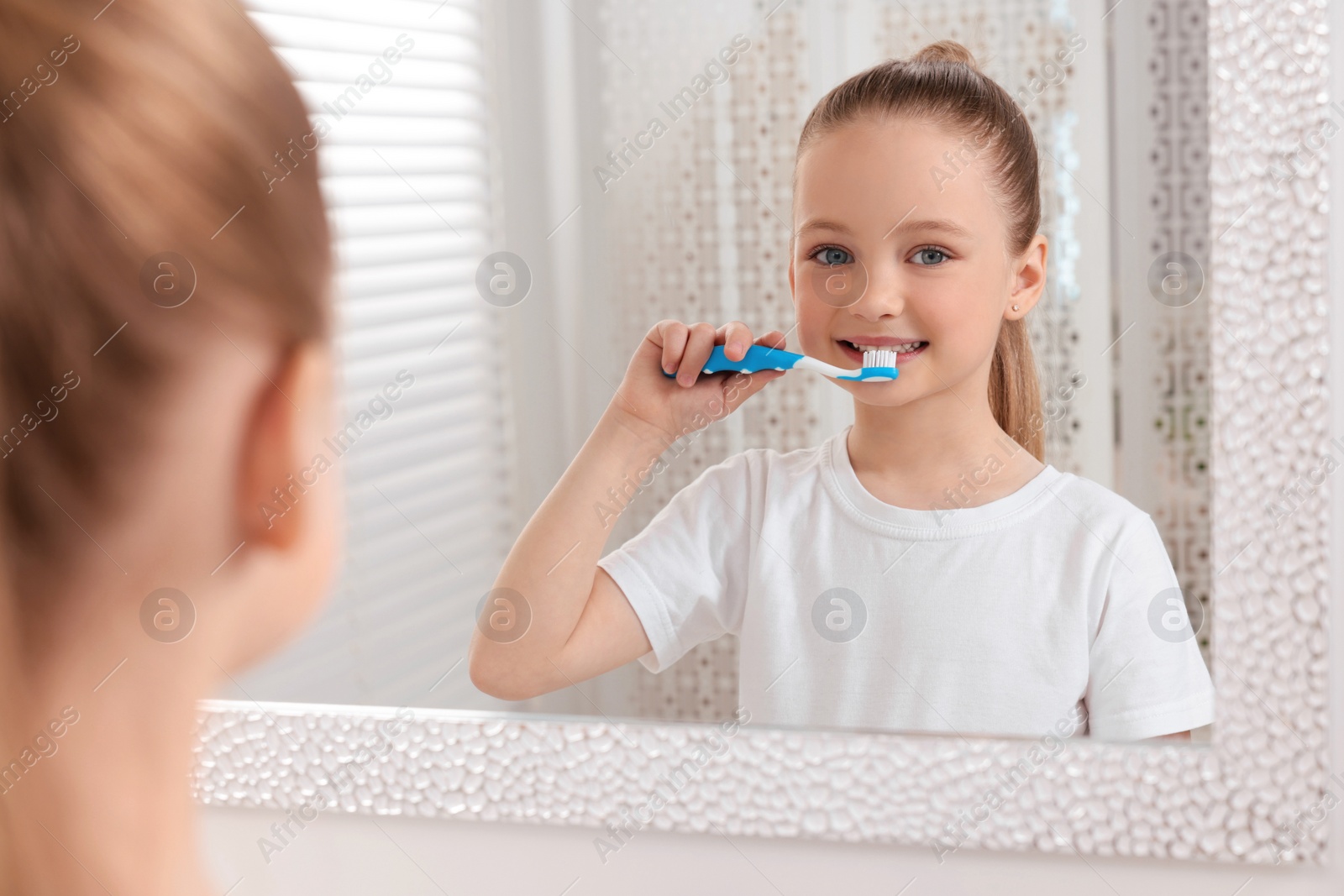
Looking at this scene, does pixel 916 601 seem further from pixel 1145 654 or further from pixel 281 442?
pixel 281 442

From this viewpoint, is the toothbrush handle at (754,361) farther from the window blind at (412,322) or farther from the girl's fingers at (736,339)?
the window blind at (412,322)

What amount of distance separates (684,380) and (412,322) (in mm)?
171

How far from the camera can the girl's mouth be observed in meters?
0.58

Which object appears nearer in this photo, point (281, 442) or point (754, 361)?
point (281, 442)

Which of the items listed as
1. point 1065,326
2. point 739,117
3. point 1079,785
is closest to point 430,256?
point 739,117

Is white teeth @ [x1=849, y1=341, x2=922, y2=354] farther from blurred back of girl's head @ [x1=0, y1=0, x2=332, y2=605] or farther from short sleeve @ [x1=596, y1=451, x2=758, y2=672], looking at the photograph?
blurred back of girl's head @ [x1=0, y1=0, x2=332, y2=605]

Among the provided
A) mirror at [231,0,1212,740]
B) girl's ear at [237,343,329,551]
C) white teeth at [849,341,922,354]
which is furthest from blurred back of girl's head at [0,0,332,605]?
white teeth at [849,341,922,354]

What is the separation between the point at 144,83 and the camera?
9.6 inches

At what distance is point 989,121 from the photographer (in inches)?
A: 21.9

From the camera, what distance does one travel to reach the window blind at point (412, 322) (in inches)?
24.9

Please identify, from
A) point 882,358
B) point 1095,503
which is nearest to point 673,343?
point 882,358

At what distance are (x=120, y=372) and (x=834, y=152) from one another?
1.33ft

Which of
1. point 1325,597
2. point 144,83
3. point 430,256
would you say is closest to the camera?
point 144,83

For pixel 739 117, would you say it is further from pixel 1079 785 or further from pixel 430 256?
pixel 1079 785
